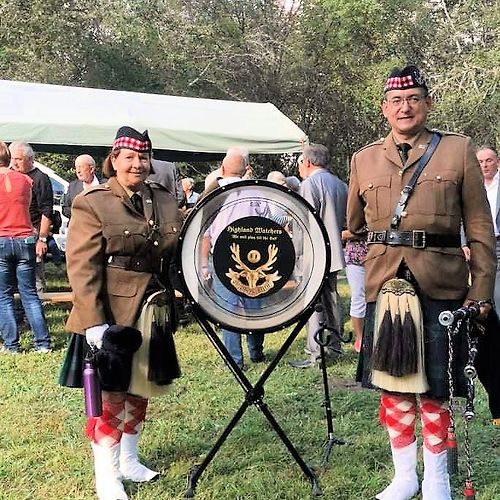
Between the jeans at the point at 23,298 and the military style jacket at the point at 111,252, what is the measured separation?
11.0ft

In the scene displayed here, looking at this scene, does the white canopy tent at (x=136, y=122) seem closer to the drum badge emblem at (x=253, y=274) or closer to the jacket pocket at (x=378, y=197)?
the drum badge emblem at (x=253, y=274)

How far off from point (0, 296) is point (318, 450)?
3.64 metres

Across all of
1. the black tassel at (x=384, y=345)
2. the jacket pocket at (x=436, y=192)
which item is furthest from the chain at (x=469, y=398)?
the jacket pocket at (x=436, y=192)

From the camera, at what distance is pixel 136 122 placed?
31.5 feet

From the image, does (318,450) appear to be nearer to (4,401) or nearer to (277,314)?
(277,314)

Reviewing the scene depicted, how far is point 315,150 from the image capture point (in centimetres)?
607

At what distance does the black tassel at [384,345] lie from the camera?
119 inches

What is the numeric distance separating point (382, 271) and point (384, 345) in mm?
324

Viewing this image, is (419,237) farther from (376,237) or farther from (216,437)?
(216,437)

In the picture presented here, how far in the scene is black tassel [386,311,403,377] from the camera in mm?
2994

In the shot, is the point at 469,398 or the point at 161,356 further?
the point at 161,356

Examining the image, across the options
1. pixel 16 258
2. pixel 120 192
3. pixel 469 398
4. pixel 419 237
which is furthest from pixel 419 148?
pixel 16 258

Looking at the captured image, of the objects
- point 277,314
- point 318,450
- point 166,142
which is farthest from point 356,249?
point 166,142

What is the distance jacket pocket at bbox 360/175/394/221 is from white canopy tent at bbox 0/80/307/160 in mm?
6276
